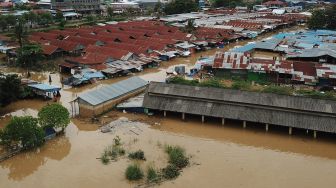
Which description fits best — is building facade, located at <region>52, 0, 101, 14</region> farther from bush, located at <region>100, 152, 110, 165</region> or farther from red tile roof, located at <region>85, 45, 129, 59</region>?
bush, located at <region>100, 152, 110, 165</region>

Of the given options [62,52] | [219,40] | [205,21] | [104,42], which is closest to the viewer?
[62,52]

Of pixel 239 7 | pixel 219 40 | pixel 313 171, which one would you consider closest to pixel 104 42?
pixel 219 40

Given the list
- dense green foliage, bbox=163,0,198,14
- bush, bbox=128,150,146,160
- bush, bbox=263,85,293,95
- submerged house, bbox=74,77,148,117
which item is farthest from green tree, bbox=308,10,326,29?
bush, bbox=128,150,146,160

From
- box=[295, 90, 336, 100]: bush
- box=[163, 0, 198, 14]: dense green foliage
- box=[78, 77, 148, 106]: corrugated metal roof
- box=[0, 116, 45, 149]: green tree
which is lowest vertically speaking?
box=[0, 116, 45, 149]: green tree

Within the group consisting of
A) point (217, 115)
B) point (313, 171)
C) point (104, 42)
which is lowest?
point (313, 171)

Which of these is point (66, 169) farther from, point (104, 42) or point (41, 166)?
point (104, 42)

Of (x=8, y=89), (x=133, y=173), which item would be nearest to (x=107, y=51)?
(x=8, y=89)

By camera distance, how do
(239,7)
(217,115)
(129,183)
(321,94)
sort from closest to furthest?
(129,183), (217,115), (321,94), (239,7)
